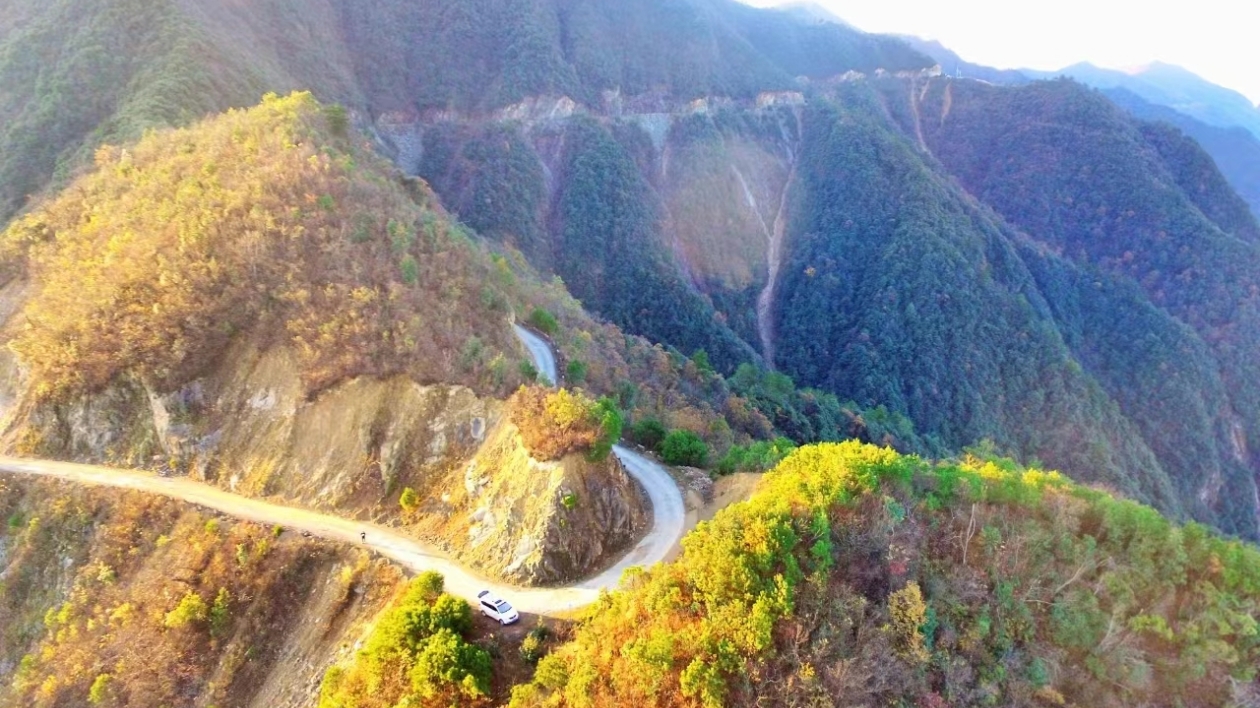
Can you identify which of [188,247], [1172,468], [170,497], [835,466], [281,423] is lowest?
[1172,468]

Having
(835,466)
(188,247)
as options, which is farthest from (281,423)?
(835,466)

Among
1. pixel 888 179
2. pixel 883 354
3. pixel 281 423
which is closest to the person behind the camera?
pixel 281 423

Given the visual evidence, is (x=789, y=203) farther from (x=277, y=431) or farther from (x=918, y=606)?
(x=918, y=606)

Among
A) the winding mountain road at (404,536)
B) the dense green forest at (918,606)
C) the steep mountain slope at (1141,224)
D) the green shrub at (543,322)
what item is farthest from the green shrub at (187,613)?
the steep mountain slope at (1141,224)

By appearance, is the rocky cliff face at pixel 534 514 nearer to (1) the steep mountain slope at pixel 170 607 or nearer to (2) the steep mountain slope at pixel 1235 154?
(1) the steep mountain slope at pixel 170 607

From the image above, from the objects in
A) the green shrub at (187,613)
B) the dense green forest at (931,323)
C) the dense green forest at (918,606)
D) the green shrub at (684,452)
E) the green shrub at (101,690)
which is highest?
the dense green forest at (918,606)

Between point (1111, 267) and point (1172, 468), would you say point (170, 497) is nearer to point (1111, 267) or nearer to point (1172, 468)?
point (1172, 468)

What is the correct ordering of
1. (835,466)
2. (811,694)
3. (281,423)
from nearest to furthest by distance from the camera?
(811,694) → (835,466) → (281,423)
